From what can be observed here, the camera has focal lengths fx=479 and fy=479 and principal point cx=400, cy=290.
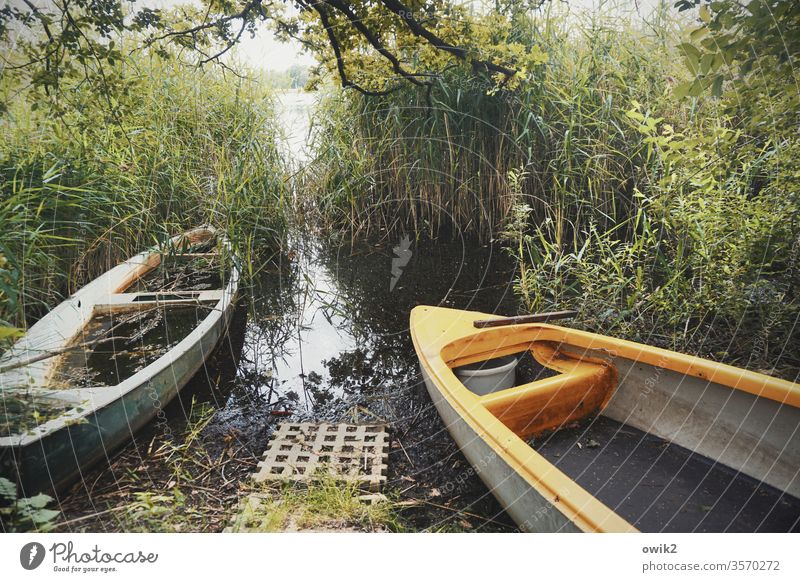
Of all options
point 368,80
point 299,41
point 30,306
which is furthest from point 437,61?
point 30,306

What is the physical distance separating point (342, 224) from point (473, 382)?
2.38 feet

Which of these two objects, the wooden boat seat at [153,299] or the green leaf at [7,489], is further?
the wooden boat seat at [153,299]

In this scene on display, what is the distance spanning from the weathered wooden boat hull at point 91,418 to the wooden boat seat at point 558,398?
70 cm

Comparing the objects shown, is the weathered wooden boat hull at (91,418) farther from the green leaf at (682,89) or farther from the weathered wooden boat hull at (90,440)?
the green leaf at (682,89)

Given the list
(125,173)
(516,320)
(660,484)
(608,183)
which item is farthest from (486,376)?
(125,173)

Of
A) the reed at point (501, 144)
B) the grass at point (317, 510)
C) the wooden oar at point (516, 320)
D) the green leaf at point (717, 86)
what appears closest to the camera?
the grass at point (317, 510)

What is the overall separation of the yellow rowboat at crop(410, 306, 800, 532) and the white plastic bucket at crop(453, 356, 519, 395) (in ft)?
0.09

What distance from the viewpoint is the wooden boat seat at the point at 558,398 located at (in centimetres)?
100

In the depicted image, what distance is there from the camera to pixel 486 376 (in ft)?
3.87

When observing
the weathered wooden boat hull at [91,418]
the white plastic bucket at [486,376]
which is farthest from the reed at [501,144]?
the weathered wooden boat hull at [91,418]

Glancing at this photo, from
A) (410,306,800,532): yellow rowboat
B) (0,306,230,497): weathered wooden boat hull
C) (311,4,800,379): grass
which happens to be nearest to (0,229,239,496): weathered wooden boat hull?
(0,306,230,497): weathered wooden boat hull

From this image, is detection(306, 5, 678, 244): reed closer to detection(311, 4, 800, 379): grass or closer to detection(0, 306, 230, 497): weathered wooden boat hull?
detection(311, 4, 800, 379): grass

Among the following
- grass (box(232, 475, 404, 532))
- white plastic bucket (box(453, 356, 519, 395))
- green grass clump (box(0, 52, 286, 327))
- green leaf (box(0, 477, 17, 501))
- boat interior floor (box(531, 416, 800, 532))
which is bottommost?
boat interior floor (box(531, 416, 800, 532))

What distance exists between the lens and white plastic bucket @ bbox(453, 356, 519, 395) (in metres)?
1.17
